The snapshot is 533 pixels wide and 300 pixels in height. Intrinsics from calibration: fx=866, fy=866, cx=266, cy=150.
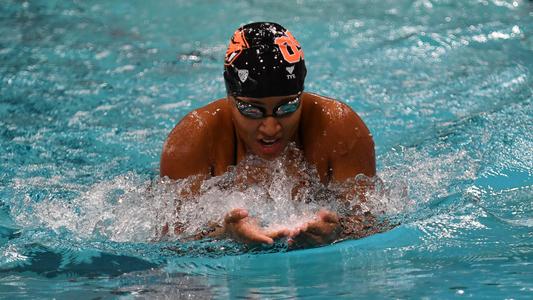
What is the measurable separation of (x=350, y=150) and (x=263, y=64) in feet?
1.57

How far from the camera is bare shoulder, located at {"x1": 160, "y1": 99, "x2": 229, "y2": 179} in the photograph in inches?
131

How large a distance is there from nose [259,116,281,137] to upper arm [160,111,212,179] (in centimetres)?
31

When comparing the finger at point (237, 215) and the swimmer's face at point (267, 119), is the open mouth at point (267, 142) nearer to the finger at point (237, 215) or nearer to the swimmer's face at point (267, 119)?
the swimmer's face at point (267, 119)

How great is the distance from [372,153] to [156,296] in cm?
105

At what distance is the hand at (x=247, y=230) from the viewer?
2.79 m

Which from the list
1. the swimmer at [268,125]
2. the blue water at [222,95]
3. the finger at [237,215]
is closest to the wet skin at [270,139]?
the swimmer at [268,125]

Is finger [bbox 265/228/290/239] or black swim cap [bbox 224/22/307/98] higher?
black swim cap [bbox 224/22/307/98]

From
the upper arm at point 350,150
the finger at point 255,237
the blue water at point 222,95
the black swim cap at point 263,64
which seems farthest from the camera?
the upper arm at point 350,150

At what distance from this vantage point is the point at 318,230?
285cm

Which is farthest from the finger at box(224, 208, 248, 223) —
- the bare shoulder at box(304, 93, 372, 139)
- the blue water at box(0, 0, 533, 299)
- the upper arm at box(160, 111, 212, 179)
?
the bare shoulder at box(304, 93, 372, 139)

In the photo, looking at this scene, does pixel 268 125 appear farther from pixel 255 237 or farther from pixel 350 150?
pixel 255 237

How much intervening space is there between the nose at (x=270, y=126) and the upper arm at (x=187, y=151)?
0.31 m

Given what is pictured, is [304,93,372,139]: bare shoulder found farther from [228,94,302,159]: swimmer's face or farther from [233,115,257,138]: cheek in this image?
[233,115,257,138]: cheek

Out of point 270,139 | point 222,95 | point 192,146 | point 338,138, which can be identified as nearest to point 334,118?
point 338,138
